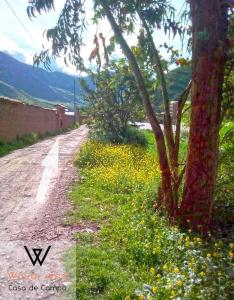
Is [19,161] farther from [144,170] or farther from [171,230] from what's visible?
[171,230]

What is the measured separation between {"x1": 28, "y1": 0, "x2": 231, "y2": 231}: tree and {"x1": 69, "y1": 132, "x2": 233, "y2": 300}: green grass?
396 mm

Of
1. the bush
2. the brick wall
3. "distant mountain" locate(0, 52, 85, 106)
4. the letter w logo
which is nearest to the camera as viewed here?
the letter w logo

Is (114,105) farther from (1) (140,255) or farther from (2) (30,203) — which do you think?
(1) (140,255)

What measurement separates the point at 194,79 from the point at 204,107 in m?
0.37

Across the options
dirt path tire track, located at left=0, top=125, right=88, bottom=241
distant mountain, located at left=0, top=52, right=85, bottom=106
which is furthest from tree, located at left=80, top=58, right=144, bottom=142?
distant mountain, located at left=0, top=52, right=85, bottom=106

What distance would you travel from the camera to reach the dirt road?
366cm

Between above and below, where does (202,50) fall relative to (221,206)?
above

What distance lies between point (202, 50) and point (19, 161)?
7.62 m

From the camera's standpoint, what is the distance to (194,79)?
481cm

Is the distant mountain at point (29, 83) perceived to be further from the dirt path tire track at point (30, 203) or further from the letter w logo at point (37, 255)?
the letter w logo at point (37, 255)

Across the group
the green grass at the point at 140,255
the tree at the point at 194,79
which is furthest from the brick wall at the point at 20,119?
the tree at the point at 194,79

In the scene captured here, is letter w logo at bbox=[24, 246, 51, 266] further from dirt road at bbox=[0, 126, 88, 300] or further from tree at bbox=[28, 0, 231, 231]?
tree at bbox=[28, 0, 231, 231]

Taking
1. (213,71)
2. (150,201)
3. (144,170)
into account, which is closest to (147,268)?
(150,201)

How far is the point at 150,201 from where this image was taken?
19.5ft
